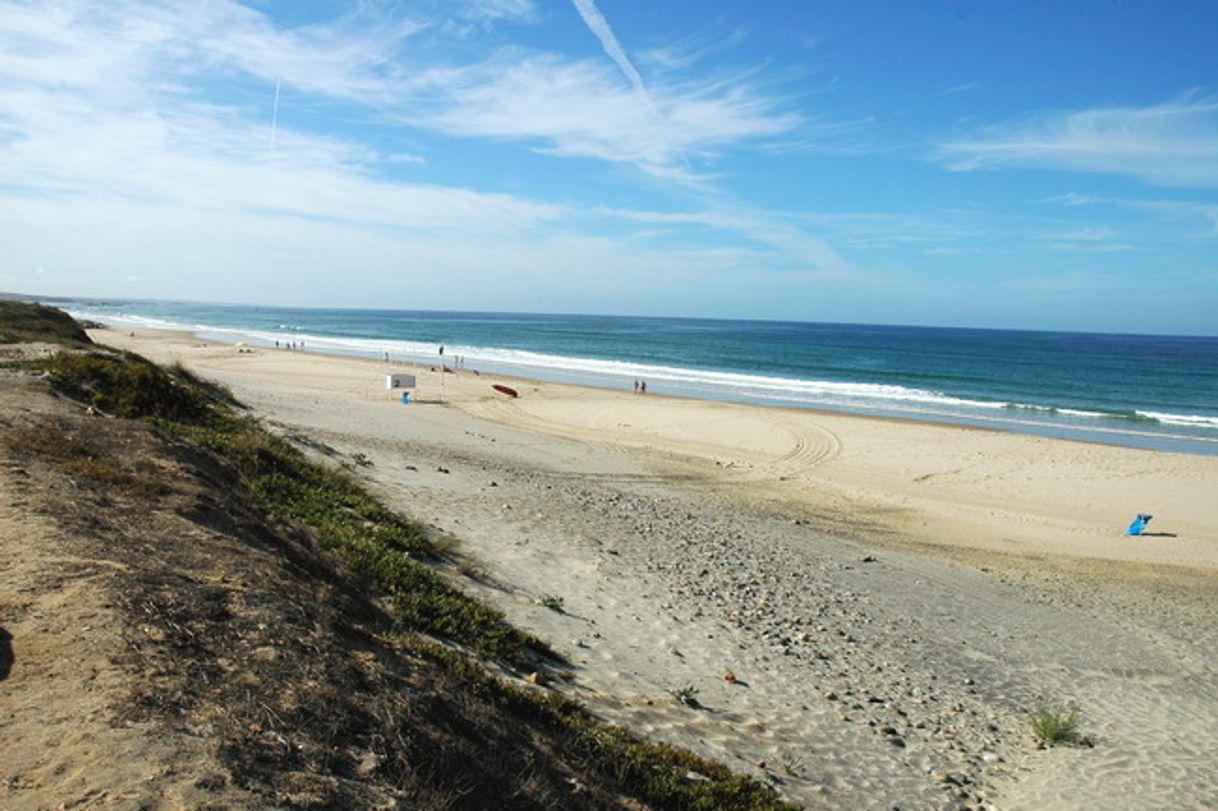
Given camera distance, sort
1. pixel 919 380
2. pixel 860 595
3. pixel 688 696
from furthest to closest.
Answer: pixel 919 380
pixel 860 595
pixel 688 696

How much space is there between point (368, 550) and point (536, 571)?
268cm

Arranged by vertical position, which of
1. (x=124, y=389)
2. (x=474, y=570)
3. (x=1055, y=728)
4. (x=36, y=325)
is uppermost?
(x=36, y=325)

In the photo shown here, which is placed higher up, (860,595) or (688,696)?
(688,696)

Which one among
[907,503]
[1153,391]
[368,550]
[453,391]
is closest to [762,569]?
[368,550]

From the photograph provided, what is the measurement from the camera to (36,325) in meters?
25.0

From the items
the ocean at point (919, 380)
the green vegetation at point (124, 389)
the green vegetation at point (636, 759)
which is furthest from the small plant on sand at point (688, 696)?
the ocean at point (919, 380)

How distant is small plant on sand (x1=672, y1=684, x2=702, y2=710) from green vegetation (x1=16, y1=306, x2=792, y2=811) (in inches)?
0.5

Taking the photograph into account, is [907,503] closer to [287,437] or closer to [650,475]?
[650,475]

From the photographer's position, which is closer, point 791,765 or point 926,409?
point 791,765

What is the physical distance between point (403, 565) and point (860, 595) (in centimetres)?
694

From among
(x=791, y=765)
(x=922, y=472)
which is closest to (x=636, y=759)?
(x=791, y=765)

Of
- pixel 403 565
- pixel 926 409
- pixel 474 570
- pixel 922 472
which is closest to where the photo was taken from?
pixel 403 565

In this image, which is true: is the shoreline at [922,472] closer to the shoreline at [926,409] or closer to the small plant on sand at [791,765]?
the shoreline at [926,409]

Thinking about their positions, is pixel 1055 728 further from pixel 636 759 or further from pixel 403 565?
pixel 403 565
